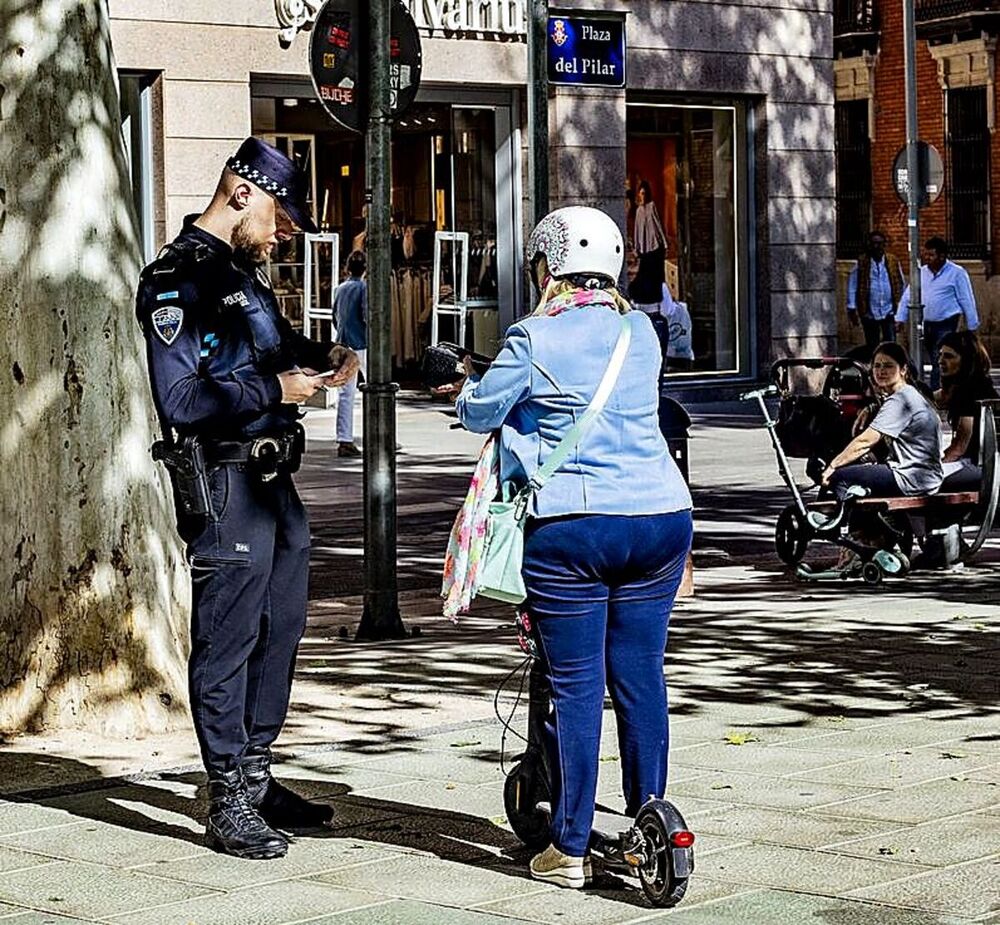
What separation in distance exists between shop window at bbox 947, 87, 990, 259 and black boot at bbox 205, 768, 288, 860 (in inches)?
1359

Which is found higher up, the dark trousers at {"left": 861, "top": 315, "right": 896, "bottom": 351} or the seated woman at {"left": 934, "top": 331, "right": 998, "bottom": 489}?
the dark trousers at {"left": 861, "top": 315, "right": 896, "bottom": 351}

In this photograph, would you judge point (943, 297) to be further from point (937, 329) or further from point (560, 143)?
point (560, 143)

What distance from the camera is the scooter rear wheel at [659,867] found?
5.88 meters

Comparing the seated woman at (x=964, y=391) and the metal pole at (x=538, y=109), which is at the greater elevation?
the metal pole at (x=538, y=109)

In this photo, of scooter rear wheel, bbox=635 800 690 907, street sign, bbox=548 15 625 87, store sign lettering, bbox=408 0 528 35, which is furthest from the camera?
store sign lettering, bbox=408 0 528 35

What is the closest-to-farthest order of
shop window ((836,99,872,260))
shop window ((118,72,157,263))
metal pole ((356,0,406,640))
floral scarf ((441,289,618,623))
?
floral scarf ((441,289,618,623)) → metal pole ((356,0,406,640)) → shop window ((118,72,157,263)) → shop window ((836,99,872,260))

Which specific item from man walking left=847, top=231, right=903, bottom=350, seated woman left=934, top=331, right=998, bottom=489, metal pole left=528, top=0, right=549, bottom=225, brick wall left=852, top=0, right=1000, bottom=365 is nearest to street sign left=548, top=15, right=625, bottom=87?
metal pole left=528, top=0, right=549, bottom=225

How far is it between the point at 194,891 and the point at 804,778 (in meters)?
2.15

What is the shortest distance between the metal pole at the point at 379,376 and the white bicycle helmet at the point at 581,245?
432 centimetres

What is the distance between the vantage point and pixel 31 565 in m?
8.54

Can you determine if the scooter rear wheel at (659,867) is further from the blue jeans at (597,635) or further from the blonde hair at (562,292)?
the blonde hair at (562,292)

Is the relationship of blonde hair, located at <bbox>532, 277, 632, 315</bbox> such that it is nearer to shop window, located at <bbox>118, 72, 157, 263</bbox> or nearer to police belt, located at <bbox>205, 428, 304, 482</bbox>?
police belt, located at <bbox>205, 428, 304, 482</bbox>

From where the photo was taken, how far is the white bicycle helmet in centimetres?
620

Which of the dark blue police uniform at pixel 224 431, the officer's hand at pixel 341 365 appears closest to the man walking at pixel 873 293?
the officer's hand at pixel 341 365
